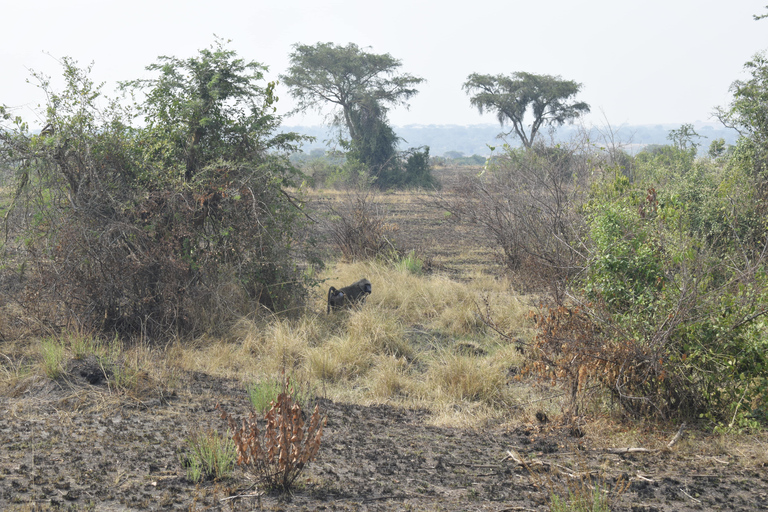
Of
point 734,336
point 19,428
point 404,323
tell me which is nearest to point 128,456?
point 19,428

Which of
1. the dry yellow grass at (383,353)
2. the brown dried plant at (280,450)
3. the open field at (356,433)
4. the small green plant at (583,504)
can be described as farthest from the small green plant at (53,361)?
the small green plant at (583,504)

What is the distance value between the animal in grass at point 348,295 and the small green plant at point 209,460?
3.75 metres

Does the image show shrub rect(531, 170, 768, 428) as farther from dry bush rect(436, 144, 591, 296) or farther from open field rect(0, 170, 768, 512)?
dry bush rect(436, 144, 591, 296)

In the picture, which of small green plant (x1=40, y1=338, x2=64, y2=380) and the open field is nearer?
the open field

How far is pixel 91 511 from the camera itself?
261 centimetres

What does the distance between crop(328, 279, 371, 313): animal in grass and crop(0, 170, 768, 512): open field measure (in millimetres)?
452

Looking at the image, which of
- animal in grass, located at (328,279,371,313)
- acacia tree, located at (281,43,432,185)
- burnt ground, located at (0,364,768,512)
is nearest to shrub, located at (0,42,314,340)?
animal in grass, located at (328,279,371,313)

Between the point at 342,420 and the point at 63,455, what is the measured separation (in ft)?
5.38

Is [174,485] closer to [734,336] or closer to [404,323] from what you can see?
[734,336]

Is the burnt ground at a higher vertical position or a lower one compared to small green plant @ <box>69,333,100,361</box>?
lower

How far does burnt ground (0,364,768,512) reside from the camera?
275 centimetres

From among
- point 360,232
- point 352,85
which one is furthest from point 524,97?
point 360,232

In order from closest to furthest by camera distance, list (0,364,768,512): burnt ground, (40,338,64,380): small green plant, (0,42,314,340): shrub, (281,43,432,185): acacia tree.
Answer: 1. (0,364,768,512): burnt ground
2. (40,338,64,380): small green plant
3. (0,42,314,340): shrub
4. (281,43,432,185): acacia tree

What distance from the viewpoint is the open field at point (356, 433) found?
280cm
